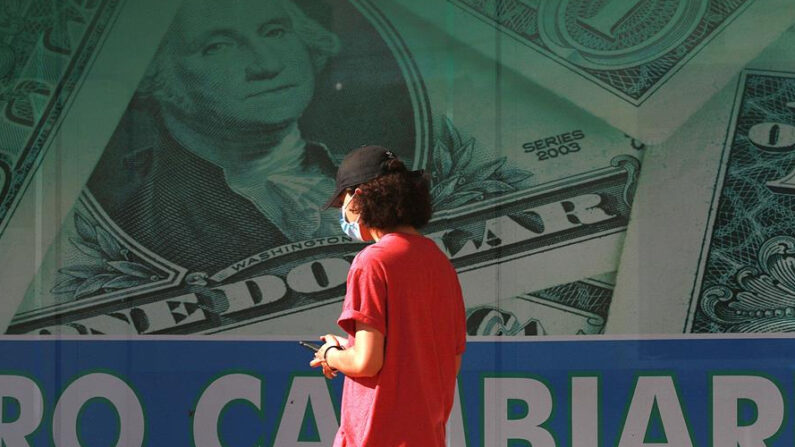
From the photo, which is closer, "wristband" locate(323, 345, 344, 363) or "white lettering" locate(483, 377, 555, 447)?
"wristband" locate(323, 345, 344, 363)

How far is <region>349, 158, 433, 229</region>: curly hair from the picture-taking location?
2.80 m

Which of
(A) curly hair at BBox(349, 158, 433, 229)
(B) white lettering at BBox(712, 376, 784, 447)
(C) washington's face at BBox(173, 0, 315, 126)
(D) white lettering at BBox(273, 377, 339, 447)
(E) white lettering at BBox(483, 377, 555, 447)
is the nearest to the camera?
(A) curly hair at BBox(349, 158, 433, 229)

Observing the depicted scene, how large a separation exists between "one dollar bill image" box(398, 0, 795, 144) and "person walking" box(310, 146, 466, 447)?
200 cm

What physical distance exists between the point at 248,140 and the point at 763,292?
241 centimetres

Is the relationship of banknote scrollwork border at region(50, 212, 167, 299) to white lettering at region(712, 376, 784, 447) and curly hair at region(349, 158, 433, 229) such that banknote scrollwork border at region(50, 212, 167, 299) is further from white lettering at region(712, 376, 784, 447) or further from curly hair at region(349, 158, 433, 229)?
white lettering at region(712, 376, 784, 447)

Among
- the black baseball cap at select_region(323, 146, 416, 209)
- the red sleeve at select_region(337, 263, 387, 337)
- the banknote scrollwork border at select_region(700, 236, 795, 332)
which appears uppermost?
the banknote scrollwork border at select_region(700, 236, 795, 332)

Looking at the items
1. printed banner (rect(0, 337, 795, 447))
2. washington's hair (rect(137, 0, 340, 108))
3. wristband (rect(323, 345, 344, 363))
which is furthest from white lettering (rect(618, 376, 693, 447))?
wristband (rect(323, 345, 344, 363))

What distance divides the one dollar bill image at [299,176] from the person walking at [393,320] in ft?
6.07

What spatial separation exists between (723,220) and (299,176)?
6.24 ft

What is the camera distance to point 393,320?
270 centimetres

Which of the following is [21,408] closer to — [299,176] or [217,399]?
[217,399]

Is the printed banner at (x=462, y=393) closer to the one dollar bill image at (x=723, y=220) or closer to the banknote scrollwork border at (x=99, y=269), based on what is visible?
the one dollar bill image at (x=723, y=220)

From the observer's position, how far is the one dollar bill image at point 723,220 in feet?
15.0

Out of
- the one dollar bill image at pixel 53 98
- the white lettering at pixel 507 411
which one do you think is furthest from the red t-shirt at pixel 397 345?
the one dollar bill image at pixel 53 98
